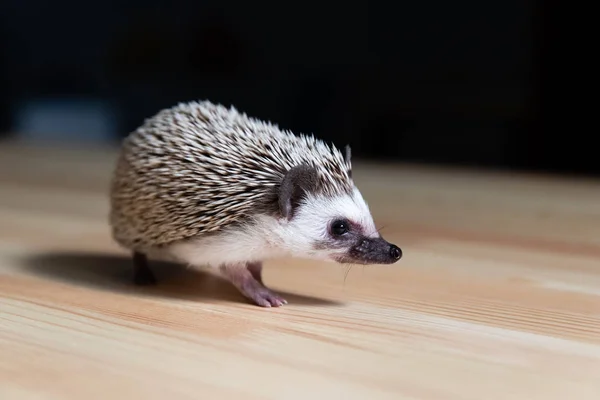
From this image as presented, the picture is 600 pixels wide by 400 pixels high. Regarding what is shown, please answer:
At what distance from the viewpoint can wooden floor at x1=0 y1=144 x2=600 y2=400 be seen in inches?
38.2

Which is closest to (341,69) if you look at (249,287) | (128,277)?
(128,277)

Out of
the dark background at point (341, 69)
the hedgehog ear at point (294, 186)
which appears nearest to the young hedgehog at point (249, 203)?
the hedgehog ear at point (294, 186)

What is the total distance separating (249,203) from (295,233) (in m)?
0.09

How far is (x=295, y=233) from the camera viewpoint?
4.07 feet

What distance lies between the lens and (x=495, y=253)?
5.58ft

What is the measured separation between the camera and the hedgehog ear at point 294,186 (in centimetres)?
122

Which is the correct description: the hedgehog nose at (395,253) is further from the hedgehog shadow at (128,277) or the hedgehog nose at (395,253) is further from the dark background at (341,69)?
the dark background at (341,69)

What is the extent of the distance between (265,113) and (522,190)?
123cm

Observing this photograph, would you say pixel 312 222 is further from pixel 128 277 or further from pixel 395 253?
pixel 128 277

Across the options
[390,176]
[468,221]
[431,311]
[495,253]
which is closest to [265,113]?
[390,176]

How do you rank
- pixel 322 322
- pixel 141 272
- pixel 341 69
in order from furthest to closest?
pixel 341 69
pixel 141 272
pixel 322 322

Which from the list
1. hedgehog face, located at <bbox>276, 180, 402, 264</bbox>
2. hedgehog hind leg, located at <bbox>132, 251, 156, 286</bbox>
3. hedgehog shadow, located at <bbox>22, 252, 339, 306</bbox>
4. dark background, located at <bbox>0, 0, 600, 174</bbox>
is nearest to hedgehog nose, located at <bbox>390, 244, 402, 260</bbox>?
hedgehog face, located at <bbox>276, 180, 402, 264</bbox>

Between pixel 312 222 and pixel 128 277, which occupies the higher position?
pixel 312 222

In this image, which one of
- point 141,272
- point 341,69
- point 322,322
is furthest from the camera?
point 341,69
